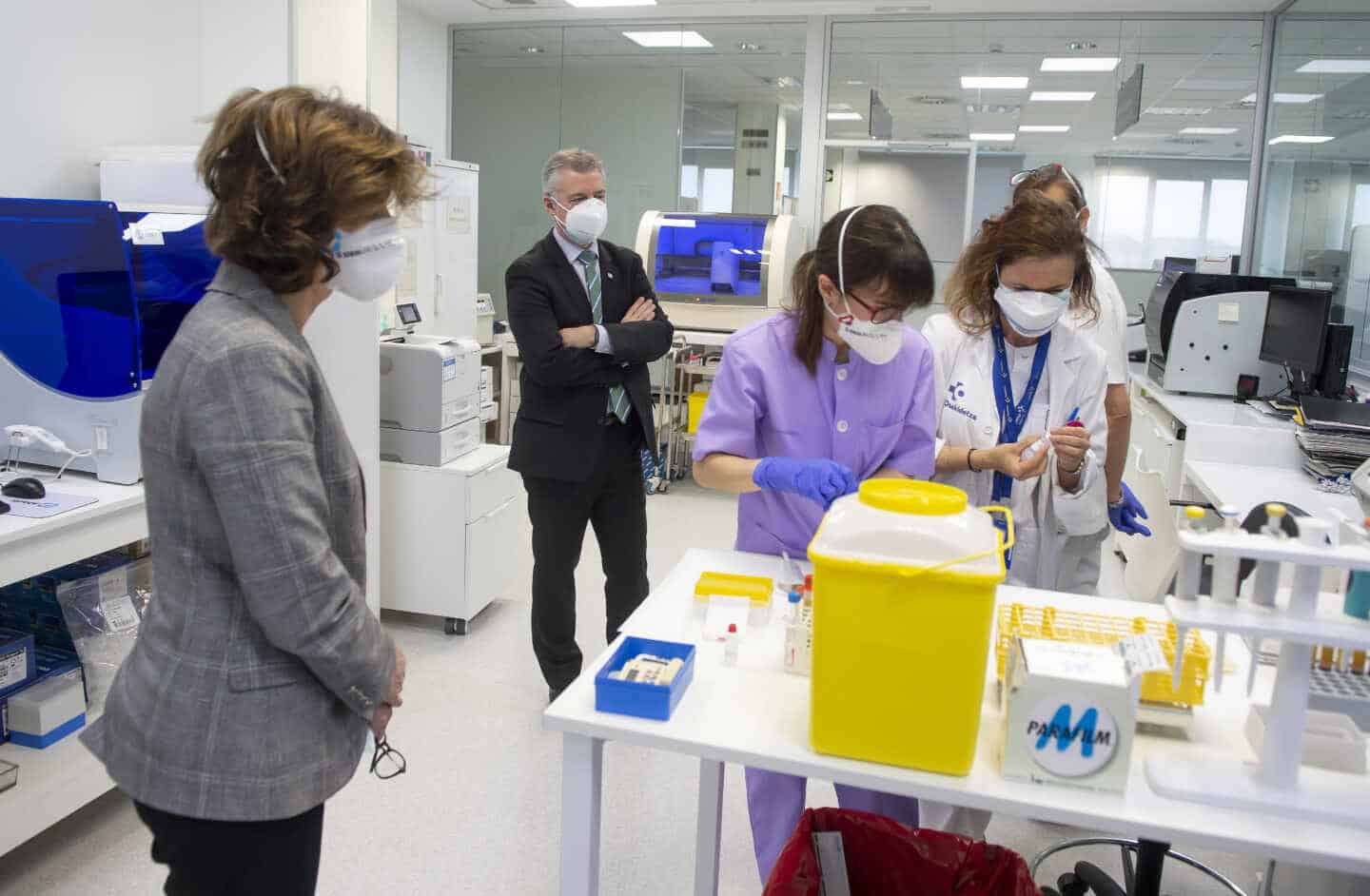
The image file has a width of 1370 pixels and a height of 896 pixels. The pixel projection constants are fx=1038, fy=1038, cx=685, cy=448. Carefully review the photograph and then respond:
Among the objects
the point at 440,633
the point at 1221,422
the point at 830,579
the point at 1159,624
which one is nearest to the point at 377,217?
the point at 830,579

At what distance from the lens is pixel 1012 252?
203 centimetres

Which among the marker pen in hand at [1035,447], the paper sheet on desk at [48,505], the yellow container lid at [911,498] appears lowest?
the paper sheet on desk at [48,505]

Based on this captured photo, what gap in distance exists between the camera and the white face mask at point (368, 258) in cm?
129

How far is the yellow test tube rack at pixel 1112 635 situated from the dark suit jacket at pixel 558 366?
1334 millimetres

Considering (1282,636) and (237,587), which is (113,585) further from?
(1282,636)

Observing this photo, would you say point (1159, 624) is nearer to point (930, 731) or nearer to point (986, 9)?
point (930, 731)

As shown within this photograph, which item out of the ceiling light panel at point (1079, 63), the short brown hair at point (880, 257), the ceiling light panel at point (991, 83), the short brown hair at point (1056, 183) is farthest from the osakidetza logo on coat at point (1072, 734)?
the ceiling light panel at point (991, 83)

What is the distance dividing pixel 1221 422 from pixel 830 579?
9.11ft

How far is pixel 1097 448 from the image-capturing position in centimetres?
211

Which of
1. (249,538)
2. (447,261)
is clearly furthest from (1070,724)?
(447,261)

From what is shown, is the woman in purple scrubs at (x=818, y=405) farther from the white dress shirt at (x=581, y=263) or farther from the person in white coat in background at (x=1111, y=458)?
the white dress shirt at (x=581, y=263)

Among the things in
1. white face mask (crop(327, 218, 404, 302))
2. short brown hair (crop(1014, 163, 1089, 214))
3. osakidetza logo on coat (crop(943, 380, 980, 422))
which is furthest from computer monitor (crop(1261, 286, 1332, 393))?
white face mask (crop(327, 218, 404, 302))

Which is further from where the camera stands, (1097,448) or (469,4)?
(469,4)

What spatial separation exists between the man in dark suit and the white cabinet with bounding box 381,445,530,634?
0.69m
